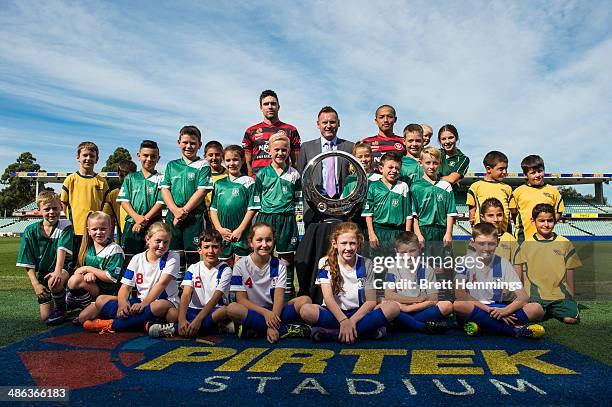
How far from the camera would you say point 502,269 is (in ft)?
13.0

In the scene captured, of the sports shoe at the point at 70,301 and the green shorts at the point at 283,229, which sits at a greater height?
the green shorts at the point at 283,229

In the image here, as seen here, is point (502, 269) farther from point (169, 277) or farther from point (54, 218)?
point (54, 218)

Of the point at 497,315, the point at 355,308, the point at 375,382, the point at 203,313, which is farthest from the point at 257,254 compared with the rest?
the point at 497,315

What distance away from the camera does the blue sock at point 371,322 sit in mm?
3557

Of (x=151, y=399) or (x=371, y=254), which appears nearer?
(x=151, y=399)

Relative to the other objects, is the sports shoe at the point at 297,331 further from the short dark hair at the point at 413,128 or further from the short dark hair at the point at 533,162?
the short dark hair at the point at 533,162

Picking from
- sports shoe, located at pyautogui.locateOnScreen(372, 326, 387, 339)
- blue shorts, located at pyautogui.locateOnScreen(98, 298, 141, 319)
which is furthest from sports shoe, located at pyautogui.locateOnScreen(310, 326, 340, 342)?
blue shorts, located at pyautogui.locateOnScreen(98, 298, 141, 319)

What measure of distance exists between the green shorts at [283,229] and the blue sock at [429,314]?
140 centimetres

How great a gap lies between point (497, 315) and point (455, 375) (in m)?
1.24

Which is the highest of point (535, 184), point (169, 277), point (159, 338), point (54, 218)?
point (535, 184)

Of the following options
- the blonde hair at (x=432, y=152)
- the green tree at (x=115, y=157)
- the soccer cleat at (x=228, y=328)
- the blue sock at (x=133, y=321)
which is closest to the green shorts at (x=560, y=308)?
the blonde hair at (x=432, y=152)

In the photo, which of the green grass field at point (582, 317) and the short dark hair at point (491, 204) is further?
the short dark hair at point (491, 204)

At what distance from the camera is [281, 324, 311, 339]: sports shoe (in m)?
3.61

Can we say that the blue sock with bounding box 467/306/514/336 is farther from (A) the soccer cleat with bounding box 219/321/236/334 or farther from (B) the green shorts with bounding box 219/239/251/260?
(B) the green shorts with bounding box 219/239/251/260
